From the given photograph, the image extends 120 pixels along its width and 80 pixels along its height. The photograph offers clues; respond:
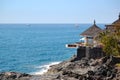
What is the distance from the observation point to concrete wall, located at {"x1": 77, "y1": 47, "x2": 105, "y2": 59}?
186 feet

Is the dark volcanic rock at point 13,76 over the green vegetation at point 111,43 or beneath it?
beneath

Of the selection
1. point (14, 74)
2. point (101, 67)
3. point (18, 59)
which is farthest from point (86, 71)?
point (18, 59)

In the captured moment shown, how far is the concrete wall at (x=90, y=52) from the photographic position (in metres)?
56.6

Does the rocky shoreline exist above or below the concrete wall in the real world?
below

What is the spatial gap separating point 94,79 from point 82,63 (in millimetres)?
9885

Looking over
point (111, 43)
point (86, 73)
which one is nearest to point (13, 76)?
point (86, 73)

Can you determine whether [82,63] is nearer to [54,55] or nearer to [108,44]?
[108,44]

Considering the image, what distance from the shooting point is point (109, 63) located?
50.3 m

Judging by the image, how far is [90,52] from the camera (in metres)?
57.3

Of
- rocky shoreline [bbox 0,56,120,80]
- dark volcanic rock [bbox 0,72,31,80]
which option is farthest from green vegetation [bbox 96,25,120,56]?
dark volcanic rock [bbox 0,72,31,80]

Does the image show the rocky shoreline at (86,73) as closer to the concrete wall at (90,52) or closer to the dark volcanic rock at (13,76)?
the dark volcanic rock at (13,76)

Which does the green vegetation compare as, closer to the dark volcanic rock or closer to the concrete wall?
the concrete wall

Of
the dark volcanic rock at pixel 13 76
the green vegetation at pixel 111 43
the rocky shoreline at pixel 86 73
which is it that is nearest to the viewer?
the rocky shoreline at pixel 86 73

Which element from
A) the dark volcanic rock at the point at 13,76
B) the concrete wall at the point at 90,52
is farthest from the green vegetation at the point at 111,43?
the dark volcanic rock at the point at 13,76
